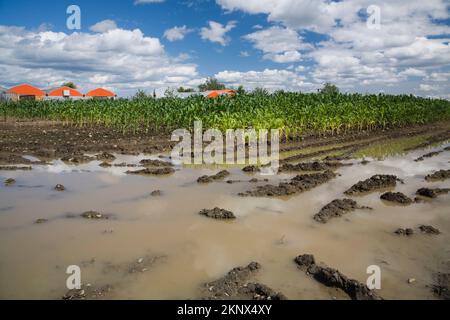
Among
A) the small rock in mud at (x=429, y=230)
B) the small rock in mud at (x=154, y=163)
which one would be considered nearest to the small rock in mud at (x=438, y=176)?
the small rock in mud at (x=429, y=230)

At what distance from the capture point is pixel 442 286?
4332mm

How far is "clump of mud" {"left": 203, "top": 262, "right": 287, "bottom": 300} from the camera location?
13.3 ft

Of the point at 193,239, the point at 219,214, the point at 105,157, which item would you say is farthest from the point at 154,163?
the point at 193,239

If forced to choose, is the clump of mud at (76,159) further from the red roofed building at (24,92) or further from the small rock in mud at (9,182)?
the red roofed building at (24,92)

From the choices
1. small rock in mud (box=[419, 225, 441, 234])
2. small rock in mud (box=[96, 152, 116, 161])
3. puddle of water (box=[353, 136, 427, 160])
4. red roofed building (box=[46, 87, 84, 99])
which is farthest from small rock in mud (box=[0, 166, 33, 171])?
red roofed building (box=[46, 87, 84, 99])

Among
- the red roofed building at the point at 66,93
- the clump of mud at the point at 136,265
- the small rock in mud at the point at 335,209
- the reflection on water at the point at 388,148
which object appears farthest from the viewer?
the red roofed building at the point at 66,93

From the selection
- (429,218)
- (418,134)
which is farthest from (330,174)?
(418,134)

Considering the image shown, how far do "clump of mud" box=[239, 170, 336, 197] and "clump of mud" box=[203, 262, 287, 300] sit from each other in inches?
150

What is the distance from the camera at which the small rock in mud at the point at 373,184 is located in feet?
28.2

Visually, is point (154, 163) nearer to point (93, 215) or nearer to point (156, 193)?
point (156, 193)

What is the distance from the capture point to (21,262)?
16.4 feet

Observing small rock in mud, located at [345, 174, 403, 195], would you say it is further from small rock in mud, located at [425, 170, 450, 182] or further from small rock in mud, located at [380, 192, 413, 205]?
small rock in mud, located at [425, 170, 450, 182]

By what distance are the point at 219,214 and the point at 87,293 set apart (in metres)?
3.06

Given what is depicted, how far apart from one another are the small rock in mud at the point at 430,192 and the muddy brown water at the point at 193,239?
0.72 ft
